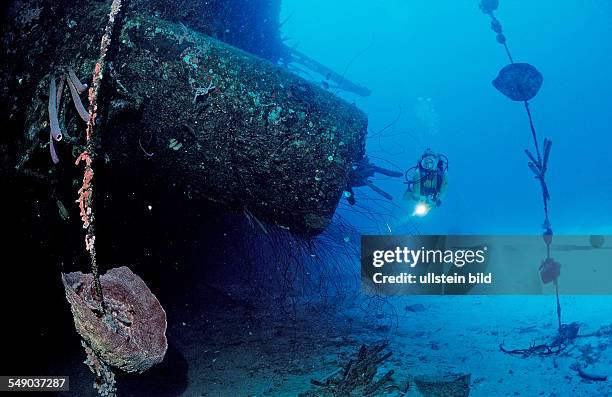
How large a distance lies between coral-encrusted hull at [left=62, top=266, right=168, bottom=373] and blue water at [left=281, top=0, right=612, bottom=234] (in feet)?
247

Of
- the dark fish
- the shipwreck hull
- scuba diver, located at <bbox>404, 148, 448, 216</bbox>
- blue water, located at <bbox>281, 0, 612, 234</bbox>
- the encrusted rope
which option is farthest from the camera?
blue water, located at <bbox>281, 0, 612, 234</bbox>

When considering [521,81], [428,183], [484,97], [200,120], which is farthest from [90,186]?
[484,97]

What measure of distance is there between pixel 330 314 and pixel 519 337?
316 cm

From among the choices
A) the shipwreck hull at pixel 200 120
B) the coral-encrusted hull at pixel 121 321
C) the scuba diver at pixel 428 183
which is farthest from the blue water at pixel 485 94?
the coral-encrusted hull at pixel 121 321

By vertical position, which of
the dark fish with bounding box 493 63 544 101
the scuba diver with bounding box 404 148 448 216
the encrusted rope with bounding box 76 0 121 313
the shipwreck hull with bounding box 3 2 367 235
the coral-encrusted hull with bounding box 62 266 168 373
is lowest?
the coral-encrusted hull with bounding box 62 266 168 373

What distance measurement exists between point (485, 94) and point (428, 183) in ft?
430

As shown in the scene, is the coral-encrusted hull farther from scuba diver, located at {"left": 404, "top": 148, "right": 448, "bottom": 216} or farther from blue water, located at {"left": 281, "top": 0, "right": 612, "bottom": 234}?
blue water, located at {"left": 281, "top": 0, "right": 612, "bottom": 234}

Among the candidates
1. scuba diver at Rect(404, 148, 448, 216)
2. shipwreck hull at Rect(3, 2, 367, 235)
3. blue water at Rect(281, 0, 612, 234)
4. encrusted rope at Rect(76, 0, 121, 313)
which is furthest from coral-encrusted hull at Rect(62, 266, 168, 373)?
blue water at Rect(281, 0, 612, 234)

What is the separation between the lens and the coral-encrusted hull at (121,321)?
5.93 feet

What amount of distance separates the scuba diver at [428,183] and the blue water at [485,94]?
69910mm

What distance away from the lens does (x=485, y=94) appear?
11938 centimetres

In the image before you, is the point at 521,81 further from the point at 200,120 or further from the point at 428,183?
the point at 200,120

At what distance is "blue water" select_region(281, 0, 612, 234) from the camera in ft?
294

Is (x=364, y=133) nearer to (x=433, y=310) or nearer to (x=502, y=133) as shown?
(x=433, y=310)
